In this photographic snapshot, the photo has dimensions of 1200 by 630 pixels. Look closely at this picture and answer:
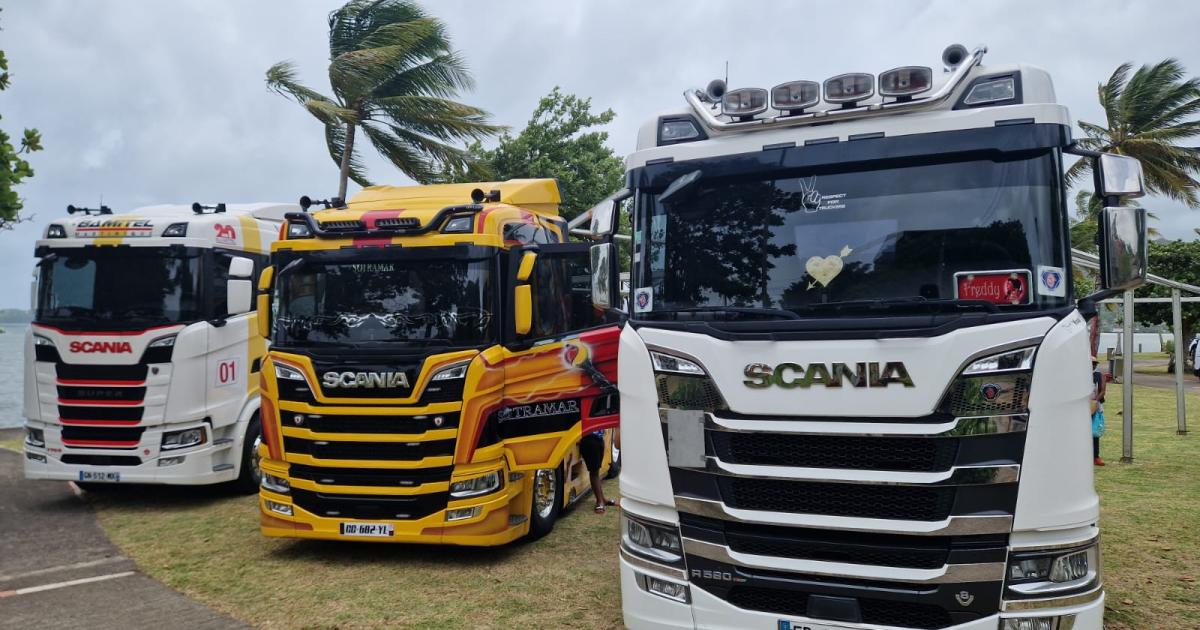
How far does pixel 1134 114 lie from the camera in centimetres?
2447

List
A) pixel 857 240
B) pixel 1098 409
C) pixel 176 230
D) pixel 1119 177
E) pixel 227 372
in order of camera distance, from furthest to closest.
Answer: pixel 1098 409
pixel 227 372
pixel 176 230
pixel 857 240
pixel 1119 177

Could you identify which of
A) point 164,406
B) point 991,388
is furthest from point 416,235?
point 991,388

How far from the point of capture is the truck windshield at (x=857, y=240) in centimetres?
405

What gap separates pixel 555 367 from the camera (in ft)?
24.9

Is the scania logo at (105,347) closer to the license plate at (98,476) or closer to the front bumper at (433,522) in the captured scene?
the license plate at (98,476)

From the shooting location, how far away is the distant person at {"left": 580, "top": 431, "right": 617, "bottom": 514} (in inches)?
321

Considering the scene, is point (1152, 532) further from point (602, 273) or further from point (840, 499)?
point (602, 273)

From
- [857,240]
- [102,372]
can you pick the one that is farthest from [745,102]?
[102,372]

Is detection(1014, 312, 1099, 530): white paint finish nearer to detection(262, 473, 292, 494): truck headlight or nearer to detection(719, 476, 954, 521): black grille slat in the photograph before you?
detection(719, 476, 954, 521): black grille slat

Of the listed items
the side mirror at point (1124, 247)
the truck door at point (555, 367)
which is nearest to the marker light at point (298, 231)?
the truck door at point (555, 367)

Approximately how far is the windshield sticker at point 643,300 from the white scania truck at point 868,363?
0.6 inches

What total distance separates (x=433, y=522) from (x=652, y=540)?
278cm

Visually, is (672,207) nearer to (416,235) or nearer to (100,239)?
(416,235)

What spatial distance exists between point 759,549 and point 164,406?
6.98 metres
